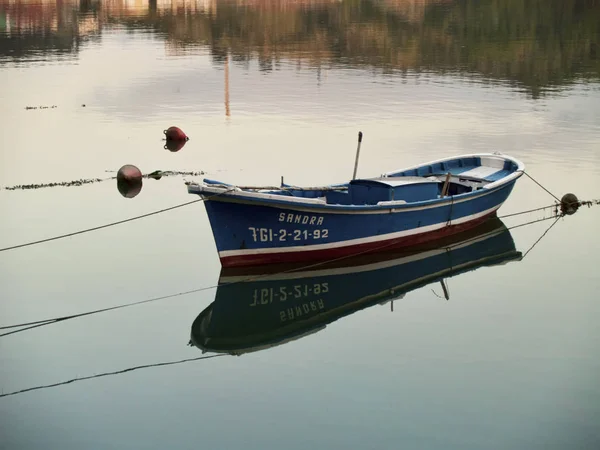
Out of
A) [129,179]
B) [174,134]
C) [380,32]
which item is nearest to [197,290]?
[129,179]

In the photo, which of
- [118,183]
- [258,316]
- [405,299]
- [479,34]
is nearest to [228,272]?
[258,316]

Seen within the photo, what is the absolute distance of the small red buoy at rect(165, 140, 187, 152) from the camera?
3866cm

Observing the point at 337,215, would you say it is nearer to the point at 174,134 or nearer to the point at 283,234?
the point at 283,234

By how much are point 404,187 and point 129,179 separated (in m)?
10.7

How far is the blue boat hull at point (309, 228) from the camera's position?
23.2 metres

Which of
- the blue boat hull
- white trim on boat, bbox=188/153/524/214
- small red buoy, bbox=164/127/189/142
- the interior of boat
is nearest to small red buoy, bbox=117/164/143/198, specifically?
the interior of boat

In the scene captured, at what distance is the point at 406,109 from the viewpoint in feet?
155

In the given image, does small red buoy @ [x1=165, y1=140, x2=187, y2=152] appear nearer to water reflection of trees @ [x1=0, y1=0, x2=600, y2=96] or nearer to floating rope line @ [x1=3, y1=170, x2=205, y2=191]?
floating rope line @ [x1=3, y1=170, x2=205, y2=191]

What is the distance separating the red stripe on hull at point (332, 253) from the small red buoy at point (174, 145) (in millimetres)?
14976

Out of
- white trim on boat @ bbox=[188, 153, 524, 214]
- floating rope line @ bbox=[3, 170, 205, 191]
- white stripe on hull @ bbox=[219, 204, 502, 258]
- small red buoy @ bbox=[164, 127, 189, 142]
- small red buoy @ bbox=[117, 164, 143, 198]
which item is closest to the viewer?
white trim on boat @ bbox=[188, 153, 524, 214]

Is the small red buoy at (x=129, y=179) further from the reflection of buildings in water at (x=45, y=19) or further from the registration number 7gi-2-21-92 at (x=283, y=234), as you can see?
the reflection of buildings in water at (x=45, y=19)

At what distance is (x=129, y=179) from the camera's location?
32156mm

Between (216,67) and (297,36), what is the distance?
59.3 ft

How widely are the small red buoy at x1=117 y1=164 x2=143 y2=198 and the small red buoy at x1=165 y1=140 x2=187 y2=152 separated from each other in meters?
6.28
